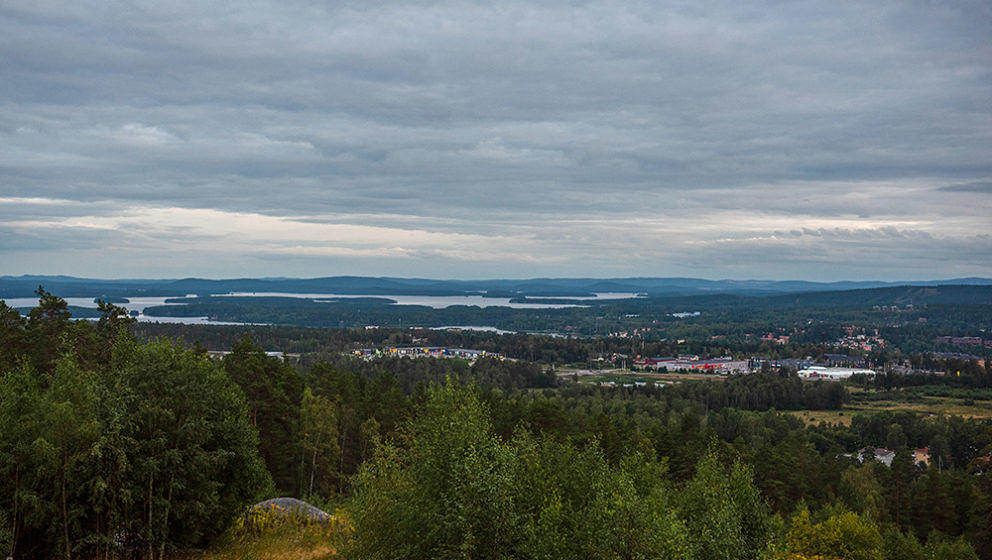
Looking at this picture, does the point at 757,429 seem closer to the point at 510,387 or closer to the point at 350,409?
the point at 510,387

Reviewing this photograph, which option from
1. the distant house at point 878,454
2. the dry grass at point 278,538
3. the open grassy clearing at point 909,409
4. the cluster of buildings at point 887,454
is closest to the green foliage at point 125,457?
the dry grass at point 278,538

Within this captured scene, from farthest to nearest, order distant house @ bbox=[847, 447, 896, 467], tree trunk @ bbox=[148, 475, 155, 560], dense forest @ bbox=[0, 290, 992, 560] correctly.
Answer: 1. distant house @ bbox=[847, 447, 896, 467]
2. tree trunk @ bbox=[148, 475, 155, 560]
3. dense forest @ bbox=[0, 290, 992, 560]

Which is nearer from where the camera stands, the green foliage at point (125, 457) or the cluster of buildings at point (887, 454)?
the green foliage at point (125, 457)

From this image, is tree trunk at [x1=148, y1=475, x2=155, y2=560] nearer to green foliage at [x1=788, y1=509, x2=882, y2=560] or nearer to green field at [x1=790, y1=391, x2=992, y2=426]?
green foliage at [x1=788, y1=509, x2=882, y2=560]

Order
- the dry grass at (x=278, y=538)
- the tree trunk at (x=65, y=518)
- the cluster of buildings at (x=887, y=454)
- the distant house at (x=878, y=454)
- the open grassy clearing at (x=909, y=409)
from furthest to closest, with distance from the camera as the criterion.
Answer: the open grassy clearing at (x=909, y=409), the cluster of buildings at (x=887, y=454), the distant house at (x=878, y=454), the dry grass at (x=278, y=538), the tree trunk at (x=65, y=518)

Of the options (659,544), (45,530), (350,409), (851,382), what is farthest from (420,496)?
(851,382)

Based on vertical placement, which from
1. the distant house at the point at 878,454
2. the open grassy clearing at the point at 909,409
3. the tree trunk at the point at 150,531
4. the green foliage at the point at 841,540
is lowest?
the open grassy clearing at the point at 909,409

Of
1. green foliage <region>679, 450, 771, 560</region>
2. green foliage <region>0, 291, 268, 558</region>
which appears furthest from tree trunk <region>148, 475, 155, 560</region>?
green foliage <region>679, 450, 771, 560</region>

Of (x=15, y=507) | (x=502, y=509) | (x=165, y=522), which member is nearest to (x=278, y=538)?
(x=165, y=522)

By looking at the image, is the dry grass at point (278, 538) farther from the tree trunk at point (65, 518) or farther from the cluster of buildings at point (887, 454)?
the cluster of buildings at point (887, 454)

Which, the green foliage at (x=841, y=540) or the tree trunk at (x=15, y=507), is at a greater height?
the tree trunk at (x=15, y=507)

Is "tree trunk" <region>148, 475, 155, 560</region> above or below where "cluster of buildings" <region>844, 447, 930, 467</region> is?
above
